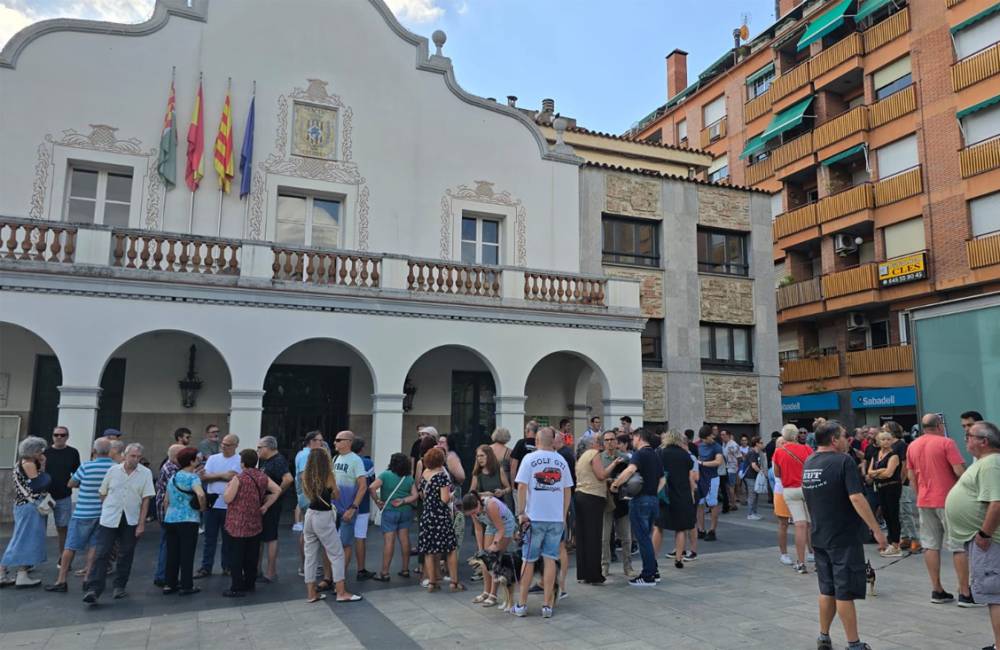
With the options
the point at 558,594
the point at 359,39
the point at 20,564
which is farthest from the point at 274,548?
the point at 359,39

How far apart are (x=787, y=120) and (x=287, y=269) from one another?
23449 mm

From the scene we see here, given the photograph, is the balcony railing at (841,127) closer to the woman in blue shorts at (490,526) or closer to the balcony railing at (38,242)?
the woman in blue shorts at (490,526)

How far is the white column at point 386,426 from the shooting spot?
1373cm

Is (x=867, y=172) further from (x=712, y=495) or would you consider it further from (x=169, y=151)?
(x=169, y=151)

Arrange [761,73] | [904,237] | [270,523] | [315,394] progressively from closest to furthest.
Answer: [270,523], [315,394], [904,237], [761,73]

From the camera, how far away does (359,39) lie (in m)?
16.7

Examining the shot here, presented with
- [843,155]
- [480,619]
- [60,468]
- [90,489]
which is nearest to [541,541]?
[480,619]

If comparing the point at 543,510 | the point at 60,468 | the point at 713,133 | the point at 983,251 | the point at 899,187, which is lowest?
the point at 543,510

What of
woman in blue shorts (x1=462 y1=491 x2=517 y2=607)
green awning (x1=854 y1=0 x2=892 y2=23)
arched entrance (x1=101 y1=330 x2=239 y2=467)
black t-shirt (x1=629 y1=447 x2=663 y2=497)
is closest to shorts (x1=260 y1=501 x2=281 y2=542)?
woman in blue shorts (x1=462 y1=491 x2=517 y2=607)

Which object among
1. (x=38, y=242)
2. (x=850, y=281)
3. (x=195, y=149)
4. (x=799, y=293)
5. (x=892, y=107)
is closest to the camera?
(x=38, y=242)

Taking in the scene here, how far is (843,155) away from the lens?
88.3 feet

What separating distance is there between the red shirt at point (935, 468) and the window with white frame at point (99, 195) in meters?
14.4

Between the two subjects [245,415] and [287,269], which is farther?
[287,269]

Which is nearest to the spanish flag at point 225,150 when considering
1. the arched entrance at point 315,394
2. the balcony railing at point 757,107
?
the arched entrance at point 315,394
